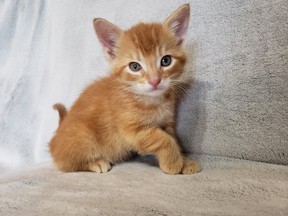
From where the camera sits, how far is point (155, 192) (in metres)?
0.90

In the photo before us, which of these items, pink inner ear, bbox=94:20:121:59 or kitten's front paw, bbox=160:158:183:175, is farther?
pink inner ear, bbox=94:20:121:59

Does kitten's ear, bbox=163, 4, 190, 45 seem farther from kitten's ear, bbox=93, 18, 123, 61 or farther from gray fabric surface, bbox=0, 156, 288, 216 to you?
gray fabric surface, bbox=0, 156, 288, 216

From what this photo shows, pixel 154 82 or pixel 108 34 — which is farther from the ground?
pixel 108 34

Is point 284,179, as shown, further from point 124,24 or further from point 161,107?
point 124,24

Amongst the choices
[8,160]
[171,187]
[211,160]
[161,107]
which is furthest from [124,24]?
[8,160]

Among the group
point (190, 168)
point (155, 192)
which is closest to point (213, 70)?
point (190, 168)

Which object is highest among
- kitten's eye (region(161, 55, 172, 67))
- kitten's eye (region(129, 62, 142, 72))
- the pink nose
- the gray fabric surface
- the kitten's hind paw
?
kitten's eye (region(161, 55, 172, 67))


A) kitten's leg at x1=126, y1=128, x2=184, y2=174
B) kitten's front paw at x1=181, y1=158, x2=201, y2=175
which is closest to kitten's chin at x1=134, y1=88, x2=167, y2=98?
kitten's leg at x1=126, y1=128, x2=184, y2=174

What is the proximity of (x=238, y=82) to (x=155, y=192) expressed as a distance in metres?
0.44

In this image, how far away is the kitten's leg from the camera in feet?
3.49

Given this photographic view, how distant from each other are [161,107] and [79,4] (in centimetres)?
79

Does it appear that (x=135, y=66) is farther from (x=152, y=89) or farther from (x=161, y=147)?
(x=161, y=147)

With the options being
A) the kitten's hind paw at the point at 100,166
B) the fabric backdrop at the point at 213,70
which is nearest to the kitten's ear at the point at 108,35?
the fabric backdrop at the point at 213,70

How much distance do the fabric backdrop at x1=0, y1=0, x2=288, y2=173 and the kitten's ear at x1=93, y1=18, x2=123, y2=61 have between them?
22 centimetres
